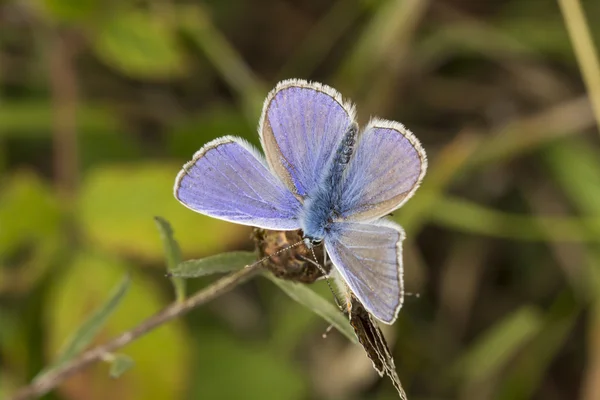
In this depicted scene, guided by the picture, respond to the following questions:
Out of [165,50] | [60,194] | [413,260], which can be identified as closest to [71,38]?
[165,50]

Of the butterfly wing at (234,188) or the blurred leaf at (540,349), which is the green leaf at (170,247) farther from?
the blurred leaf at (540,349)

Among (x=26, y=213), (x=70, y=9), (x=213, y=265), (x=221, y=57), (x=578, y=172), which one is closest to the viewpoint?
(x=213, y=265)

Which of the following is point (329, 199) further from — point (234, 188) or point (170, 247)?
point (170, 247)

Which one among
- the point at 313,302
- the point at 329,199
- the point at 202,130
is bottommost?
the point at 313,302

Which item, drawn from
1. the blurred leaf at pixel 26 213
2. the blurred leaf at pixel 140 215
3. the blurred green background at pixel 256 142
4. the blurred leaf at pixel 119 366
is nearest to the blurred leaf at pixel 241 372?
the blurred green background at pixel 256 142

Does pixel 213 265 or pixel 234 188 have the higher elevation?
pixel 234 188

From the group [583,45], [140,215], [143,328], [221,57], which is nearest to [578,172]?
[583,45]
